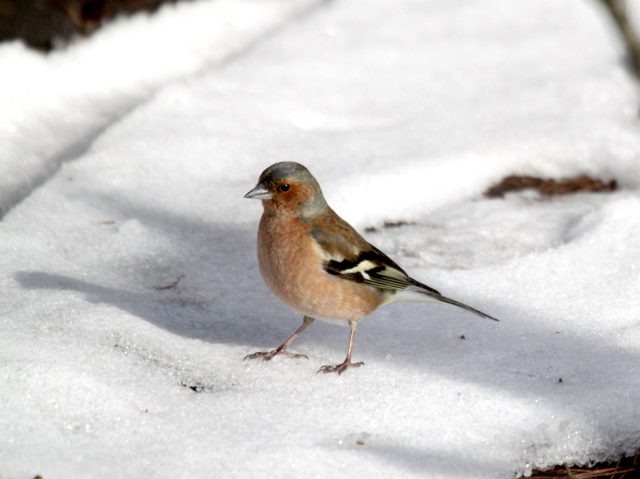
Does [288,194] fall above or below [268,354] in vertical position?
above

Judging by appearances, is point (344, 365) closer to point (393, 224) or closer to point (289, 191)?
point (289, 191)

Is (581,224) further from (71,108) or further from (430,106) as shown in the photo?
(71,108)

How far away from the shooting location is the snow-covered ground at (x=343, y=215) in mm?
3605

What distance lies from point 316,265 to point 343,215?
1.30 metres

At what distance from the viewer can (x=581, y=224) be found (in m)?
5.44

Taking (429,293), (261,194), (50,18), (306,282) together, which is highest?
(50,18)

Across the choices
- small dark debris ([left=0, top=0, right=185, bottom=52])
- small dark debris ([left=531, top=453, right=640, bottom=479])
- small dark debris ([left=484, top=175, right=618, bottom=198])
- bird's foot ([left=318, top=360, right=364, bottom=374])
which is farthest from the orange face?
small dark debris ([left=0, top=0, right=185, bottom=52])

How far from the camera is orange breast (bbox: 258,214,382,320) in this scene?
13.8 feet

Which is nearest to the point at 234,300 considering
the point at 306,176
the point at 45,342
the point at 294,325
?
the point at 294,325

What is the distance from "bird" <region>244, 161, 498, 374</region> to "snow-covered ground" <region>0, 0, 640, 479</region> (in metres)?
0.20

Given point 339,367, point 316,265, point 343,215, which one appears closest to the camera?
point 339,367

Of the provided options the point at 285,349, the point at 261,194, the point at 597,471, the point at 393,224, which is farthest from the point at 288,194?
the point at 597,471

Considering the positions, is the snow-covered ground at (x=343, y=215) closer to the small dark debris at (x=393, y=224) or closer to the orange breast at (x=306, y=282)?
the small dark debris at (x=393, y=224)

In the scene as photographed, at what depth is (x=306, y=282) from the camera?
420 centimetres
